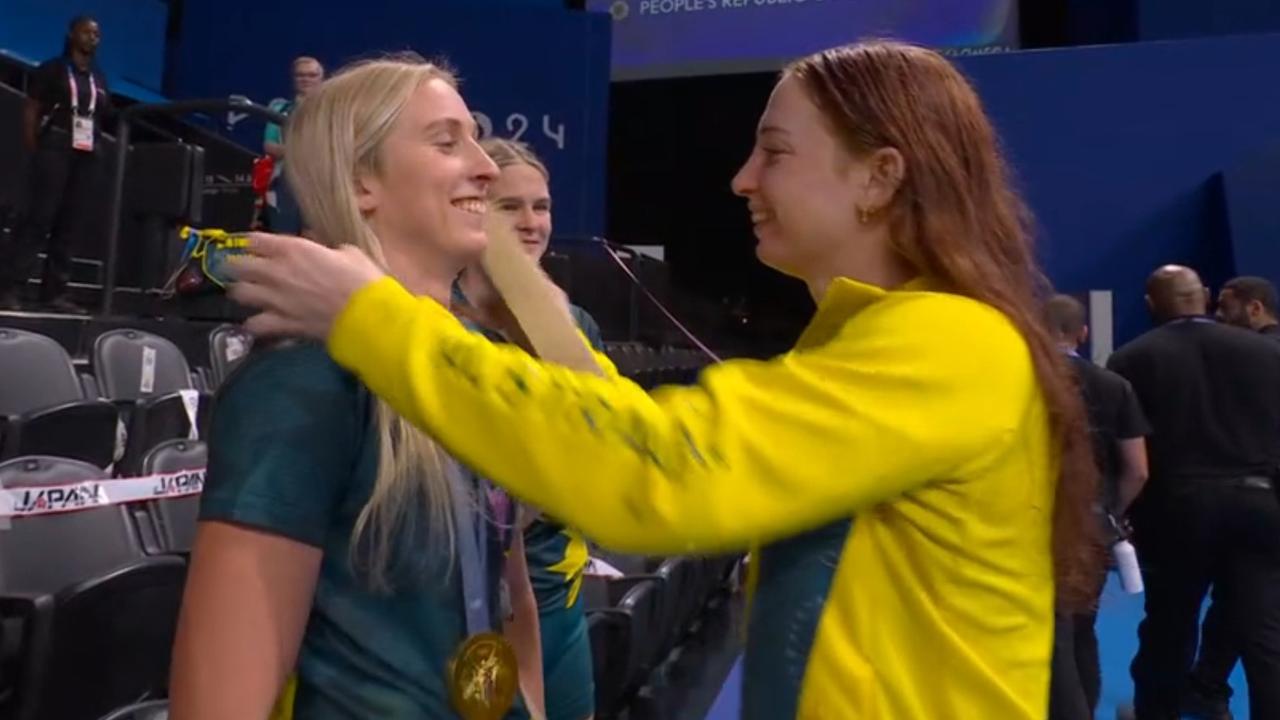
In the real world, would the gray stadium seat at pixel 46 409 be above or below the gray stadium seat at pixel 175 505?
above

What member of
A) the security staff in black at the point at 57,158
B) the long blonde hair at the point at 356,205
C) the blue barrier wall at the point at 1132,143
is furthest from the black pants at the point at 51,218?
the blue barrier wall at the point at 1132,143

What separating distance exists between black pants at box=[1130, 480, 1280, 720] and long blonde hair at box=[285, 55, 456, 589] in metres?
2.98

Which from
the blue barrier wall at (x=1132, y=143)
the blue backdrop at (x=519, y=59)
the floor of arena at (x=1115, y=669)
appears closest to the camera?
the floor of arena at (x=1115, y=669)

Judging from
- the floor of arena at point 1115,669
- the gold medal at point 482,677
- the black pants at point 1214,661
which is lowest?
the floor of arena at point 1115,669

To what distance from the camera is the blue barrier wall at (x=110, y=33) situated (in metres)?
8.49

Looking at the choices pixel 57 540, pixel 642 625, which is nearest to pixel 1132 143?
pixel 642 625

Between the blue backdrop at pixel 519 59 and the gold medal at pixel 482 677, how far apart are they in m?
7.79

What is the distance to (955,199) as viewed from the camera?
85 centimetres

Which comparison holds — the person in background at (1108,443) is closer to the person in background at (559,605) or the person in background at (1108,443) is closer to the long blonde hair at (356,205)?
the person in background at (559,605)

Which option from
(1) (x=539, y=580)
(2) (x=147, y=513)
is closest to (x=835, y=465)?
(1) (x=539, y=580)

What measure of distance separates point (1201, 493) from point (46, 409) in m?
3.45

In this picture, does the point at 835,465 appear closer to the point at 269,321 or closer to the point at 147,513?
the point at 269,321

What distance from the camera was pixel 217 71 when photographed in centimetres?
970

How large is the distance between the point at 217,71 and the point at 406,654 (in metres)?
9.99
